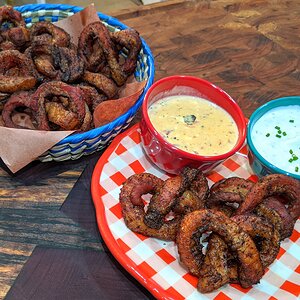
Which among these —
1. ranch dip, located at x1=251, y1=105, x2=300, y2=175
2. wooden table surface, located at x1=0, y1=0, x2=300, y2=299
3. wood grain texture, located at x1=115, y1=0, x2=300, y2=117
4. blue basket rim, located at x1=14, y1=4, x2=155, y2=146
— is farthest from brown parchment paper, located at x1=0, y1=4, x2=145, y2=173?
wood grain texture, located at x1=115, y1=0, x2=300, y2=117

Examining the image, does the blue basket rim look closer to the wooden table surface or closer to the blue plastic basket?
the blue plastic basket

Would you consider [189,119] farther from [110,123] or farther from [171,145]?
[110,123]

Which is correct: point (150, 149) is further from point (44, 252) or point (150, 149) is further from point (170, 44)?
point (170, 44)

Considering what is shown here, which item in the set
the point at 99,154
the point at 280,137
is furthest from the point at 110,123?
the point at 280,137

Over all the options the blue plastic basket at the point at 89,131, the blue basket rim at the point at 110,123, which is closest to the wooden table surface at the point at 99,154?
the blue plastic basket at the point at 89,131

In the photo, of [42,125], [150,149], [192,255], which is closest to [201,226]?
[192,255]

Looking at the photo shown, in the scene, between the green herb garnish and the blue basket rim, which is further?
the green herb garnish

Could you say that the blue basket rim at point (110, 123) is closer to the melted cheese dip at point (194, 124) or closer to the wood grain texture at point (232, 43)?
the melted cheese dip at point (194, 124)
